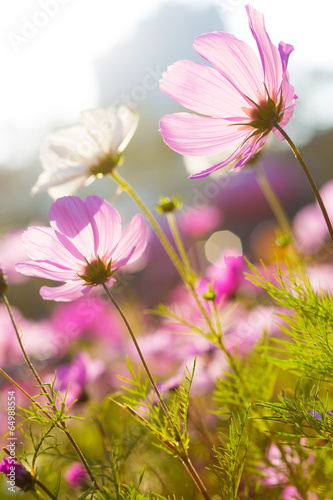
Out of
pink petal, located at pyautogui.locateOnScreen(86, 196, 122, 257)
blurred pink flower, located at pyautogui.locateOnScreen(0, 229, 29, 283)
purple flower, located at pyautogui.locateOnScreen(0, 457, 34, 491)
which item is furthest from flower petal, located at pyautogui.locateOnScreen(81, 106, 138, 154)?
blurred pink flower, located at pyautogui.locateOnScreen(0, 229, 29, 283)

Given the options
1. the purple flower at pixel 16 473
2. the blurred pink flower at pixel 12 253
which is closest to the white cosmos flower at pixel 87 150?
the purple flower at pixel 16 473

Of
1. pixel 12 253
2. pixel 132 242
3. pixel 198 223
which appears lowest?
pixel 198 223

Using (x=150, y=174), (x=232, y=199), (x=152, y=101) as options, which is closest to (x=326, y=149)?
(x=232, y=199)

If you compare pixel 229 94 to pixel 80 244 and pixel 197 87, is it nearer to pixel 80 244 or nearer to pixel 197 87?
pixel 197 87

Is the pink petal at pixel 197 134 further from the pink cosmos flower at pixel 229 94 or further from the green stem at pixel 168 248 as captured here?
the green stem at pixel 168 248

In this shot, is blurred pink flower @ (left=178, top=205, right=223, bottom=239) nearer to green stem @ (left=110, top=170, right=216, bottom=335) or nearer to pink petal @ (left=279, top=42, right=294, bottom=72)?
green stem @ (left=110, top=170, right=216, bottom=335)

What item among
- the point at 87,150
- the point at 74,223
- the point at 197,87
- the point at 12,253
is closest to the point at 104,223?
the point at 74,223
